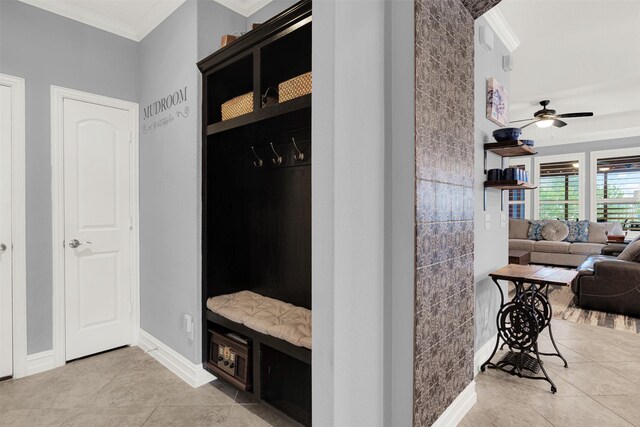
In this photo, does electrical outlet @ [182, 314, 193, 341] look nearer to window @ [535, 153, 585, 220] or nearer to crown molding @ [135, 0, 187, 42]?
crown molding @ [135, 0, 187, 42]

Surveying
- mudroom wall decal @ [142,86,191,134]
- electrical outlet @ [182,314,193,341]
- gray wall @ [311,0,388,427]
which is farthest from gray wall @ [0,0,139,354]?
gray wall @ [311,0,388,427]

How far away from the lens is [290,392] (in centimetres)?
220

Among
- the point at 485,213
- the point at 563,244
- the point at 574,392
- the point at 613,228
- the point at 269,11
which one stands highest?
the point at 269,11

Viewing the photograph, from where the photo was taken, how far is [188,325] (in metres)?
2.47

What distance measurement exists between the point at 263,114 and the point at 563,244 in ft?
22.4

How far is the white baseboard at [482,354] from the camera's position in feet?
8.54

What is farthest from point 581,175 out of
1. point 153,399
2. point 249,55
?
point 153,399

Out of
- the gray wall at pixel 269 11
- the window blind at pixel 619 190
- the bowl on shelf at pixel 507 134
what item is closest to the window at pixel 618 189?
the window blind at pixel 619 190

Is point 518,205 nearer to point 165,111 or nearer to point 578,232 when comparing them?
point 578,232

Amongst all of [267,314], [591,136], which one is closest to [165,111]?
[267,314]

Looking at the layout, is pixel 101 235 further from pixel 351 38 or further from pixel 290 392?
pixel 351 38

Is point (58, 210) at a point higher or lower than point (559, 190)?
lower

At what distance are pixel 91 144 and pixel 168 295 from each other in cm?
140

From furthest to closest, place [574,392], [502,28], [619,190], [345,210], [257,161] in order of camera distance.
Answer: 1. [619,190]
2. [502,28]
3. [257,161]
4. [574,392]
5. [345,210]
